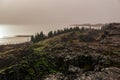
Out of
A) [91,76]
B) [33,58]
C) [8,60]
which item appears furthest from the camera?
[8,60]

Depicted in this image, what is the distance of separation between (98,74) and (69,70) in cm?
1355

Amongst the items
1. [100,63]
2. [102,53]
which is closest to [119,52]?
[102,53]

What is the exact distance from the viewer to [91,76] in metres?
78.4

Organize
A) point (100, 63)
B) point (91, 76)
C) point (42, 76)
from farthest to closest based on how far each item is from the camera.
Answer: point (100, 63) < point (42, 76) < point (91, 76)

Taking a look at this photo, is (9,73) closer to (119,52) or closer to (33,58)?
(33,58)

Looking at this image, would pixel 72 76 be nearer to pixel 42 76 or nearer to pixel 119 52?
pixel 42 76

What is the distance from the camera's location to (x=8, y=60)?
119812 mm

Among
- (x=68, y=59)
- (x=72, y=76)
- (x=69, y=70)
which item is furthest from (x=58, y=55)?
(x=72, y=76)

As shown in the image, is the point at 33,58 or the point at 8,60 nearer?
the point at 33,58

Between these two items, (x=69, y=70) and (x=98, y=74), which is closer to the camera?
(x=98, y=74)

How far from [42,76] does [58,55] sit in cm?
2133

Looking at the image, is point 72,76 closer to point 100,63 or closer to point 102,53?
point 100,63

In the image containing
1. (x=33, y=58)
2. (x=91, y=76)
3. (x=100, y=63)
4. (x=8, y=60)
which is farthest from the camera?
(x=8, y=60)

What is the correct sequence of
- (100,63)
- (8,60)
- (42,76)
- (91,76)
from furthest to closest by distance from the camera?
(8,60) → (100,63) → (42,76) → (91,76)
